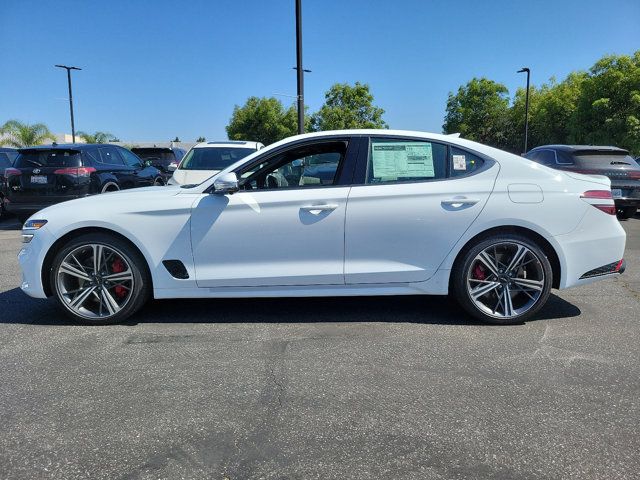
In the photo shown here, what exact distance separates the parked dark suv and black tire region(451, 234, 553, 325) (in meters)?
6.72

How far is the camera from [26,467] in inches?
93.7

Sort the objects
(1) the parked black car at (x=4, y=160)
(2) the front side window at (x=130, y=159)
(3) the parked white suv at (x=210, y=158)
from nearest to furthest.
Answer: (3) the parked white suv at (x=210, y=158) < (2) the front side window at (x=130, y=159) < (1) the parked black car at (x=4, y=160)

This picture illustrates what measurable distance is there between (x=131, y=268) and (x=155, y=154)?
12.7 meters

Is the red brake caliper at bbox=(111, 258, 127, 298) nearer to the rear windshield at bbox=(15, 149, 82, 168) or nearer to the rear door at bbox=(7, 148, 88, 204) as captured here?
the rear door at bbox=(7, 148, 88, 204)

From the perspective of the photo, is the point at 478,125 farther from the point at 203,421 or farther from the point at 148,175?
the point at 203,421

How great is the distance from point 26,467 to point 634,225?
1120 centimetres

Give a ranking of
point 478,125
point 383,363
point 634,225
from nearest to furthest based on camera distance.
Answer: point 383,363, point 634,225, point 478,125

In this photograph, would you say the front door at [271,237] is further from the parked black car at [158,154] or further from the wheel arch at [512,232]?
the parked black car at [158,154]

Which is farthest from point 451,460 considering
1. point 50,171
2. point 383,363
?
point 50,171

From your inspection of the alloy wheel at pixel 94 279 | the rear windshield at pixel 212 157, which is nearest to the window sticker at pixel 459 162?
the alloy wheel at pixel 94 279

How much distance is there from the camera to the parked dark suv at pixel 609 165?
1002cm

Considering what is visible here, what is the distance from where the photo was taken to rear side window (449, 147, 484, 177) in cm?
424

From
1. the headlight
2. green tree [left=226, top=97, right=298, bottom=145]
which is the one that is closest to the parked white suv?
the headlight

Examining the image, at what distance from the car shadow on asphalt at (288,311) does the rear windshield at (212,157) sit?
5422mm
